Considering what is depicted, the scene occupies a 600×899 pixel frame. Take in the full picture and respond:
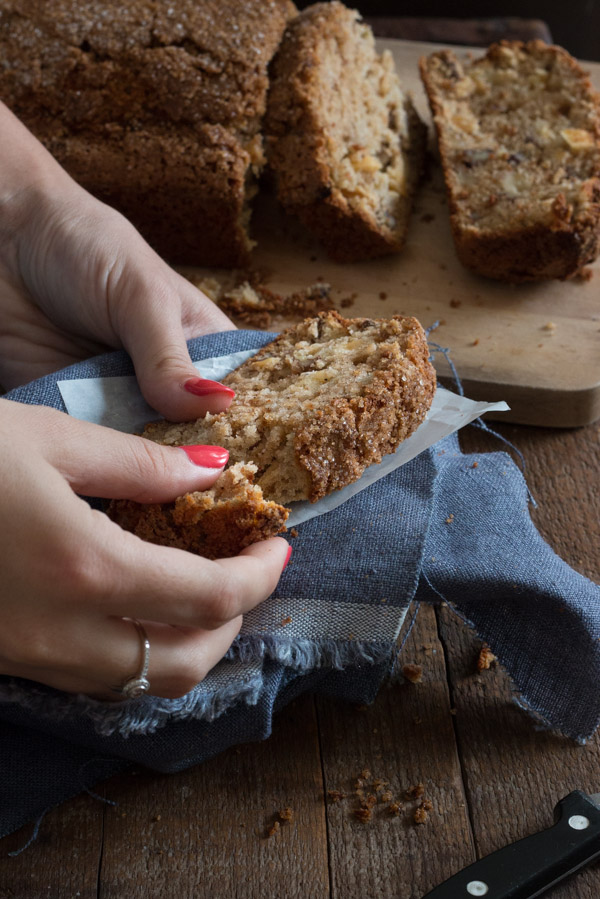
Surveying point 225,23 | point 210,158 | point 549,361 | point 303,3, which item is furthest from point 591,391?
point 303,3

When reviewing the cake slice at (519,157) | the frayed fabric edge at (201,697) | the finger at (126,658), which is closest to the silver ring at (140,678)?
the finger at (126,658)

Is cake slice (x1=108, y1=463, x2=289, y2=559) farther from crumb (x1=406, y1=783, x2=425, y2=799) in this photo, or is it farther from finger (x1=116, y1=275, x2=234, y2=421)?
crumb (x1=406, y1=783, x2=425, y2=799)

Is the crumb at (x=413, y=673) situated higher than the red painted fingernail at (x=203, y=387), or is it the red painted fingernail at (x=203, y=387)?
the red painted fingernail at (x=203, y=387)

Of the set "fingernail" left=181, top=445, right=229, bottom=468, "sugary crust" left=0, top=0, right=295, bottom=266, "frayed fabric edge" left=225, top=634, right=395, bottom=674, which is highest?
"sugary crust" left=0, top=0, right=295, bottom=266

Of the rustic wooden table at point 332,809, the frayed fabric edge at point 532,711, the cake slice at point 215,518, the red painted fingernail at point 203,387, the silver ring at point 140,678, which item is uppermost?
the red painted fingernail at point 203,387

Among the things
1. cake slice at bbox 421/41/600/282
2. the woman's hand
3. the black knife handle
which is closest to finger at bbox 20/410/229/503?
the woman's hand

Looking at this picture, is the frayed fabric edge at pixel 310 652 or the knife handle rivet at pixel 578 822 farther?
the frayed fabric edge at pixel 310 652

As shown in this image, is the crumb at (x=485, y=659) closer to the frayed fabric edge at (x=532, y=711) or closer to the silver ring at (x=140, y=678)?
the frayed fabric edge at (x=532, y=711)
